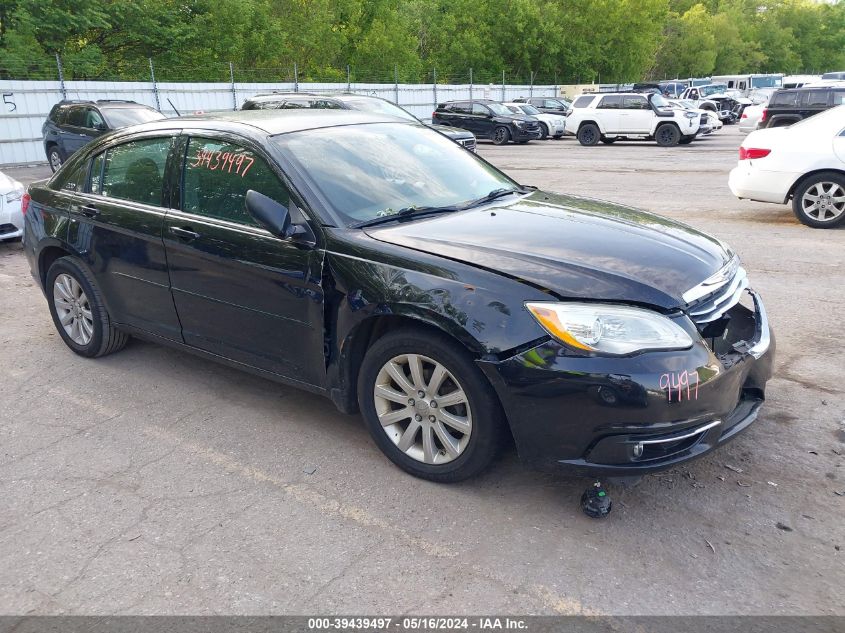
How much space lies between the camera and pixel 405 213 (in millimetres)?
3939

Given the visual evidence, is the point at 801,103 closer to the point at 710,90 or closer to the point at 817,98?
the point at 817,98

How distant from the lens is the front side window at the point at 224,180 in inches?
156

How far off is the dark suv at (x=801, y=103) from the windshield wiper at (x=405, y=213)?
59.3ft

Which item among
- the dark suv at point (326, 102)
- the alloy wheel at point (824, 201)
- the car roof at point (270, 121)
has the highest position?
the car roof at point (270, 121)

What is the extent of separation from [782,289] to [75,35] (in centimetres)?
3308

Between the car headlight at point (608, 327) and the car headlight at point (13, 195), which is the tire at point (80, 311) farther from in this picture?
the car headlight at point (13, 195)

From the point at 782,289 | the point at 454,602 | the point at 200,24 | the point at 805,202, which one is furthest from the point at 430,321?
the point at 200,24

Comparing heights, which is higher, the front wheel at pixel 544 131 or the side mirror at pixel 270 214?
the side mirror at pixel 270 214

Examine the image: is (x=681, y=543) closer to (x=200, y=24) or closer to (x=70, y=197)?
(x=70, y=197)

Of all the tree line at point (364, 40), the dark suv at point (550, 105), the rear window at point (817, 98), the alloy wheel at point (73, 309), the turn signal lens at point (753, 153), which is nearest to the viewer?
the alloy wheel at point (73, 309)

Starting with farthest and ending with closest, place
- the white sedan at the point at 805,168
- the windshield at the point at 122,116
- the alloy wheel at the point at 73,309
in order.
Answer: the windshield at the point at 122,116 < the white sedan at the point at 805,168 < the alloy wheel at the point at 73,309

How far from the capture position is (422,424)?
11.5ft

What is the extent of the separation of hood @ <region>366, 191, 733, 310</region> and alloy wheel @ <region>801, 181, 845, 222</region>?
5873 millimetres

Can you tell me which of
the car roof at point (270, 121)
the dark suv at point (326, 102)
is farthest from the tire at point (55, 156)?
the car roof at point (270, 121)
